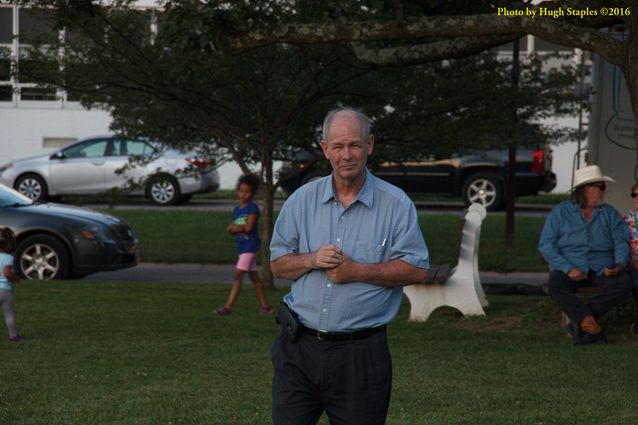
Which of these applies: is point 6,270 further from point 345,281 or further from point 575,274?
point 345,281

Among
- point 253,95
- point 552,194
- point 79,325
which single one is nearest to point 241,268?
point 79,325

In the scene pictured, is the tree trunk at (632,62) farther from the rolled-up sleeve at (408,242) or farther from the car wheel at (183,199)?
the car wheel at (183,199)

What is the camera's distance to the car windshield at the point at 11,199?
1599 centimetres

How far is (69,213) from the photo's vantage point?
1595cm

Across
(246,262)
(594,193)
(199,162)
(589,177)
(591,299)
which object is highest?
(199,162)

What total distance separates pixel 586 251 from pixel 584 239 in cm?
13

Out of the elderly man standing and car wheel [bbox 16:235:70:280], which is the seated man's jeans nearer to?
the elderly man standing

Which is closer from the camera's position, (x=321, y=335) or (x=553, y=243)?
(x=321, y=335)

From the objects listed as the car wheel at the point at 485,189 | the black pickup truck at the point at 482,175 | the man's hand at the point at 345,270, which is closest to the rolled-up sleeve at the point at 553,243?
the man's hand at the point at 345,270

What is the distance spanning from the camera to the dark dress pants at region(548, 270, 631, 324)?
10320mm

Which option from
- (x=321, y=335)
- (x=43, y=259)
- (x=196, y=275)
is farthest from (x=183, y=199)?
(x=321, y=335)

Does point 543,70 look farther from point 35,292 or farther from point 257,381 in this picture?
point 257,381

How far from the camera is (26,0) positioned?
1127 cm

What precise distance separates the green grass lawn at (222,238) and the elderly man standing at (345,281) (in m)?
13.8
